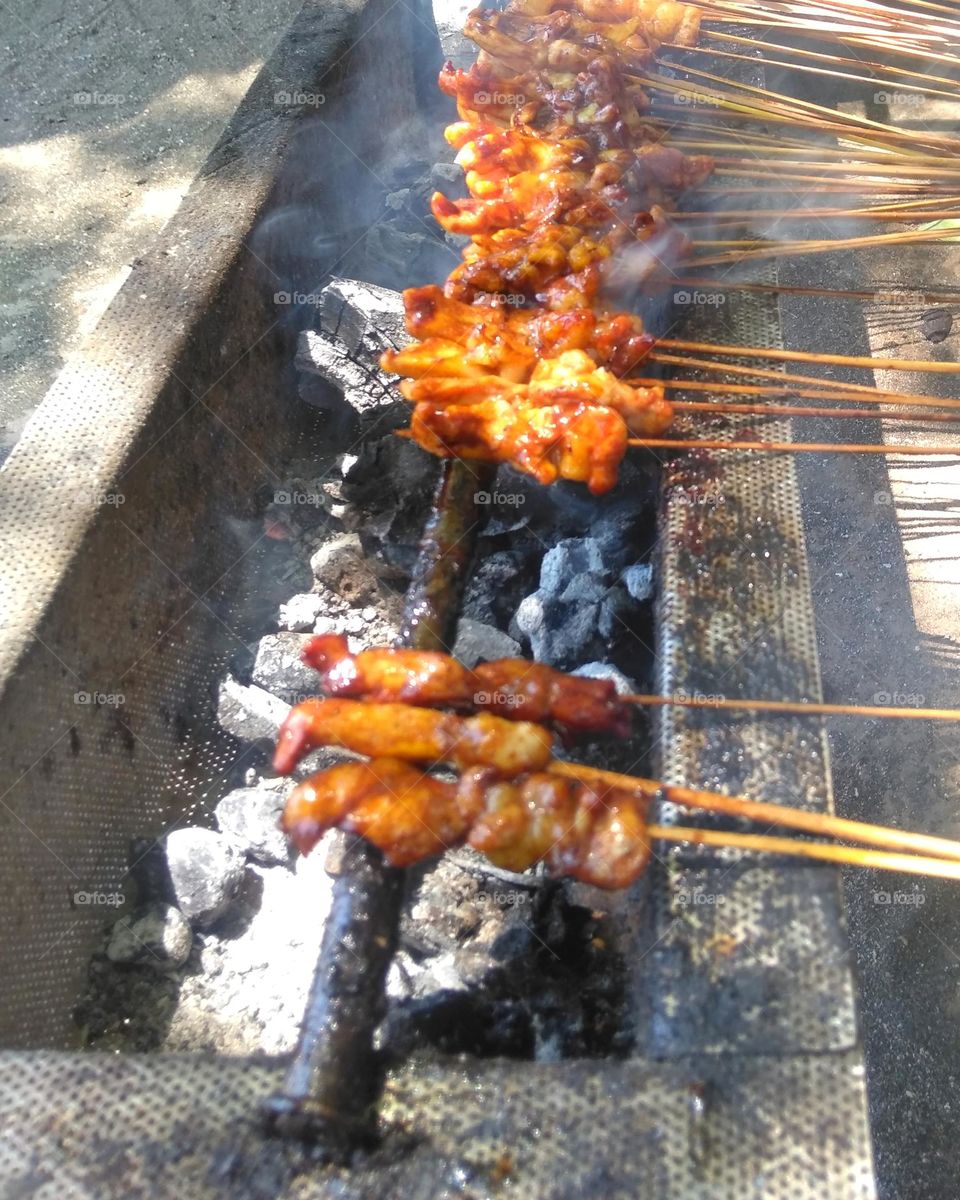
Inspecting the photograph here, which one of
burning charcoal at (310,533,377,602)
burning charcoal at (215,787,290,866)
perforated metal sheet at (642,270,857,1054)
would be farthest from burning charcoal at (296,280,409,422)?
burning charcoal at (215,787,290,866)

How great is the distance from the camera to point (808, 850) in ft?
6.84

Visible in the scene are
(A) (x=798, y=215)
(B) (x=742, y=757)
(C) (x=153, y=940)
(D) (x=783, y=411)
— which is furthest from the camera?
(A) (x=798, y=215)

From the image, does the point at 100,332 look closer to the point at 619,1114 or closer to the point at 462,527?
the point at 462,527

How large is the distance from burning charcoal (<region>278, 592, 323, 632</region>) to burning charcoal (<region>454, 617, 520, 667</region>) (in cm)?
69

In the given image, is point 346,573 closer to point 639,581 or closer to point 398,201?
point 639,581

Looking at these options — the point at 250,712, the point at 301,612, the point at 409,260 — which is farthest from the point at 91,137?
the point at 250,712

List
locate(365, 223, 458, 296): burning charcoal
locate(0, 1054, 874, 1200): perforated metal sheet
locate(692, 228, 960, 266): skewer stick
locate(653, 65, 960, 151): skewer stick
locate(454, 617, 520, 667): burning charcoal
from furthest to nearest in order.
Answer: locate(365, 223, 458, 296): burning charcoal, locate(653, 65, 960, 151): skewer stick, locate(692, 228, 960, 266): skewer stick, locate(454, 617, 520, 667): burning charcoal, locate(0, 1054, 874, 1200): perforated metal sheet

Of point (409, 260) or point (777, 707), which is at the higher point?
point (409, 260)

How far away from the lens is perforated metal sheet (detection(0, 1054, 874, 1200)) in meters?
1.77

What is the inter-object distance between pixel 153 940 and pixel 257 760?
28.8 inches

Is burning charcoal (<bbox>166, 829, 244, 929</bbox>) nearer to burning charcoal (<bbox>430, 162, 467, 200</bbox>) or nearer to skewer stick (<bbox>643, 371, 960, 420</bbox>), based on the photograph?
skewer stick (<bbox>643, 371, 960, 420</bbox>)

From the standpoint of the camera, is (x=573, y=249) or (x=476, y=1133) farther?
(x=573, y=249)

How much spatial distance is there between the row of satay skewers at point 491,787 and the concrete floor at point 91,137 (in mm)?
3581

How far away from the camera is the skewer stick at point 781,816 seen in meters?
2.02
